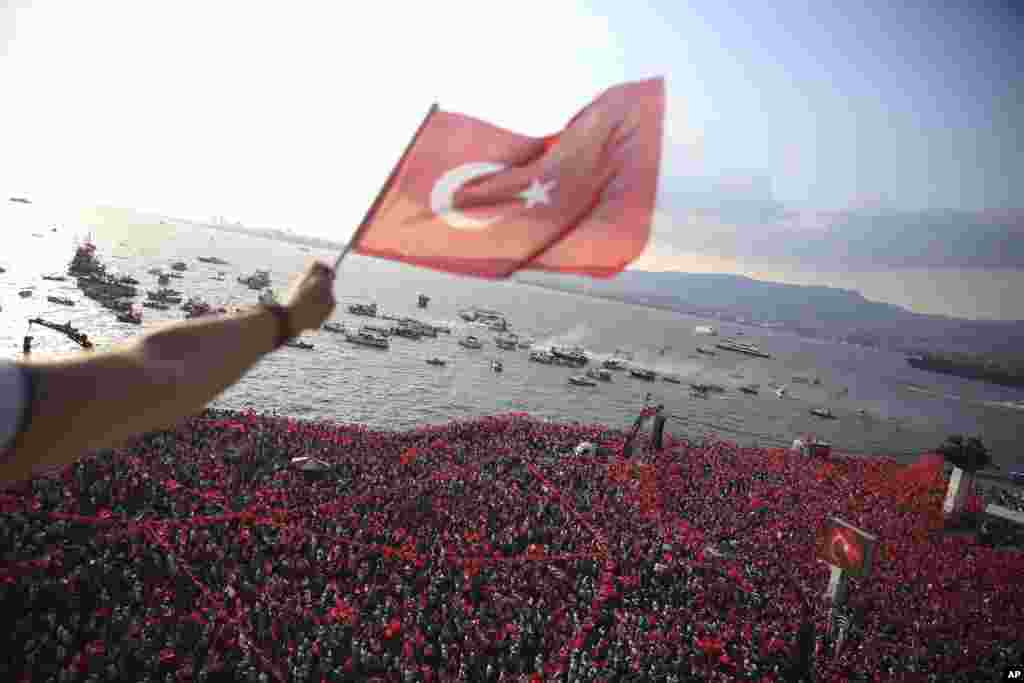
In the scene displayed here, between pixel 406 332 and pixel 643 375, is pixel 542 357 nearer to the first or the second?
pixel 643 375

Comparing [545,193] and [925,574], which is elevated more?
[545,193]

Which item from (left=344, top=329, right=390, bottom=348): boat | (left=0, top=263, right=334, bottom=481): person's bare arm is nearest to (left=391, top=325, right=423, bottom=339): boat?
(left=344, top=329, right=390, bottom=348): boat

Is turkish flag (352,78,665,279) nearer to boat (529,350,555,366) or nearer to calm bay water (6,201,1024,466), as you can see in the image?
calm bay water (6,201,1024,466)

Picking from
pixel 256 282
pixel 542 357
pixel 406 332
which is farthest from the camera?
pixel 256 282

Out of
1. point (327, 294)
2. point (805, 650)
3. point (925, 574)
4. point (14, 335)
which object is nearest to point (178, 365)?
point (327, 294)

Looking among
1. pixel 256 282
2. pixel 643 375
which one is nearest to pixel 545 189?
pixel 643 375

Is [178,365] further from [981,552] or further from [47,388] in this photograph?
[981,552]
